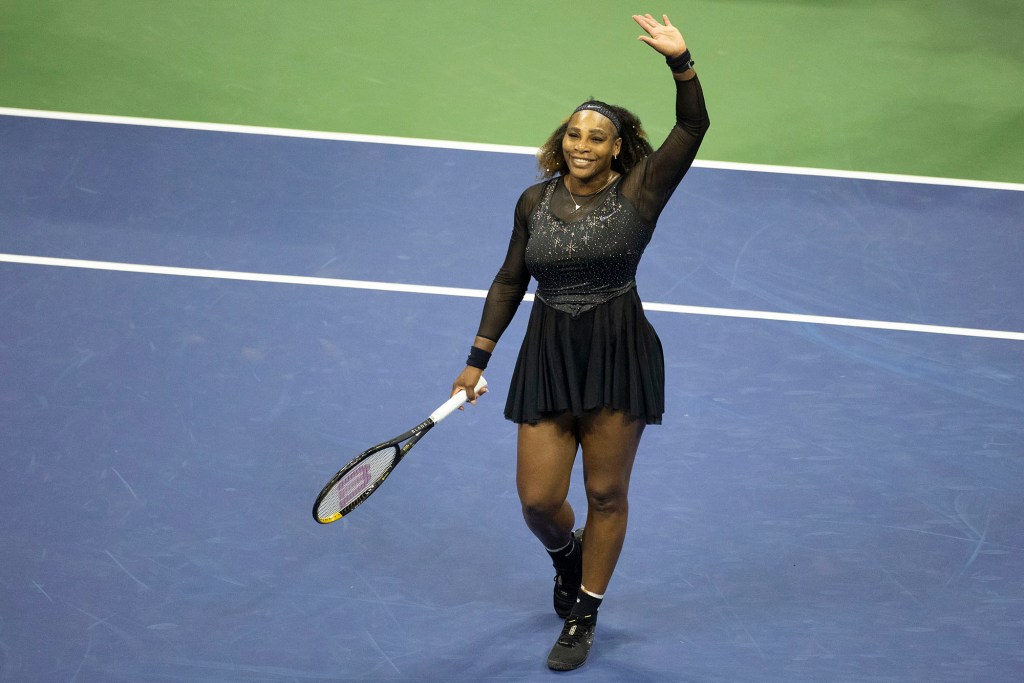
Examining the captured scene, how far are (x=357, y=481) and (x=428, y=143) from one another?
425cm

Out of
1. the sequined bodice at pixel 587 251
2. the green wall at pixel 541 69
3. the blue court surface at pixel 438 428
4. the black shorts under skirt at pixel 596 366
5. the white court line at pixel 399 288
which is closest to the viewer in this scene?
the sequined bodice at pixel 587 251

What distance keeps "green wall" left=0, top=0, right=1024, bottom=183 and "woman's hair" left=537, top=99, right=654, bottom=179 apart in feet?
12.6

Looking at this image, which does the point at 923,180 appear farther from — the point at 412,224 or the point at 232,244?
the point at 232,244

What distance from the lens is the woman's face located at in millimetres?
4816

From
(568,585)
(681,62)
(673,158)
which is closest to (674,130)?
(673,158)

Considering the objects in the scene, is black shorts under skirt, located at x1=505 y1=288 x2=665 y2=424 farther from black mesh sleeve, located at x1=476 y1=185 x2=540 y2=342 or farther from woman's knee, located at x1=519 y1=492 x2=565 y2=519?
woman's knee, located at x1=519 y1=492 x2=565 y2=519

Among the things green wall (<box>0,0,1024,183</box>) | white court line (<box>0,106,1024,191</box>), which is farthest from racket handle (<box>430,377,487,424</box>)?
green wall (<box>0,0,1024,183</box>)

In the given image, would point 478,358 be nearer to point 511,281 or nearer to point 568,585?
point 511,281

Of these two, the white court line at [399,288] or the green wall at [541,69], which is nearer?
the white court line at [399,288]

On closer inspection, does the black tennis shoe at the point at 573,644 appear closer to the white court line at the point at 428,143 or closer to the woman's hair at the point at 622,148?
the woman's hair at the point at 622,148

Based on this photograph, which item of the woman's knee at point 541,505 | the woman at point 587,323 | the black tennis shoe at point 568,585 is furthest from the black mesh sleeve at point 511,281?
the black tennis shoe at point 568,585

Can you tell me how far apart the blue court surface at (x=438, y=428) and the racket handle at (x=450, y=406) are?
98 centimetres

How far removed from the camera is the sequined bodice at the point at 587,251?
4812 millimetres

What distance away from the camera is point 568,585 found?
5.48 meters
